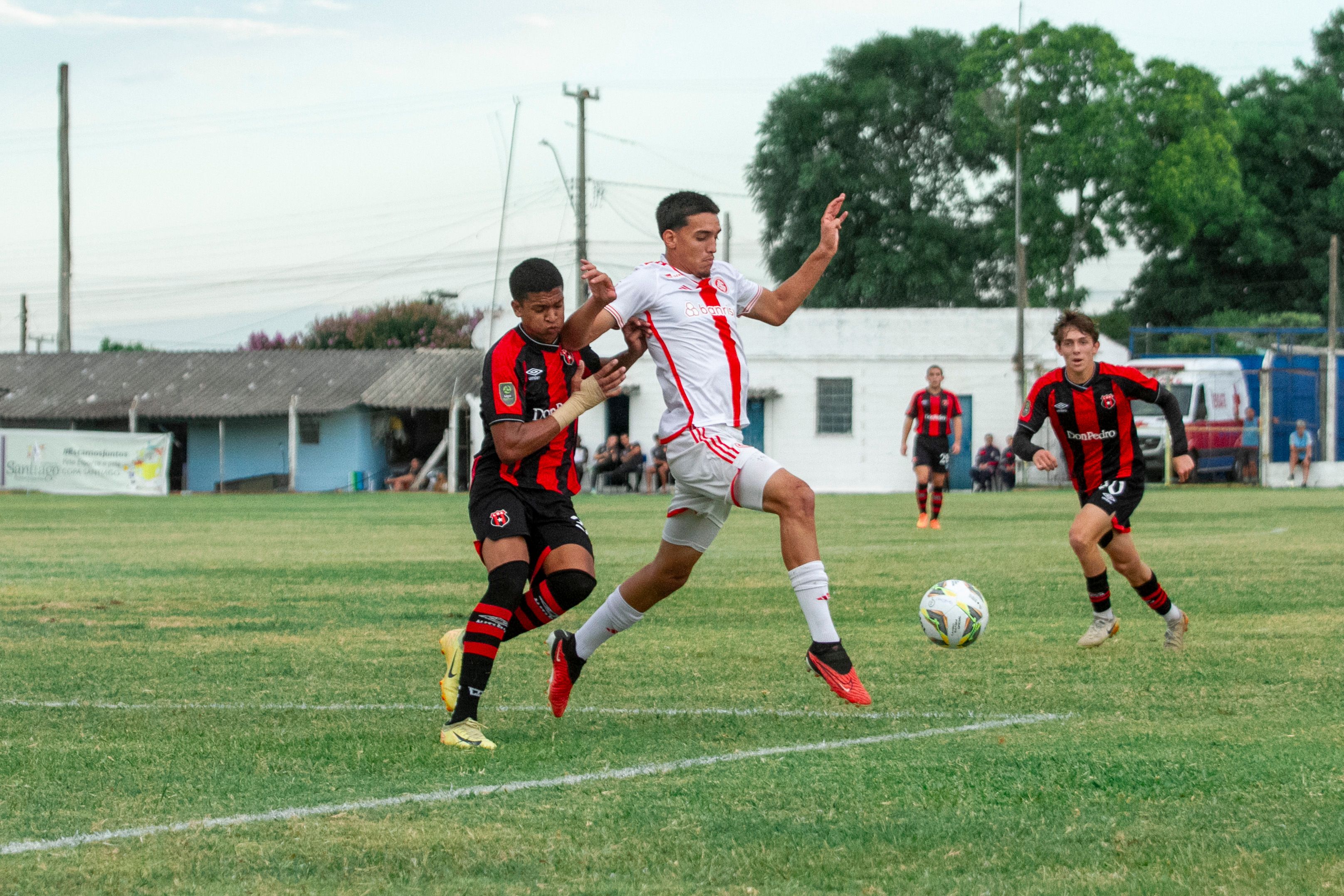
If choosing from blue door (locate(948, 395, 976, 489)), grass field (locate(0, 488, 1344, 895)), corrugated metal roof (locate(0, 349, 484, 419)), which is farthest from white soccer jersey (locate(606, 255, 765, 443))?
corrugated metal roof (locate(0, 349, 484, 419))

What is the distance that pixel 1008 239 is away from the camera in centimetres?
5528

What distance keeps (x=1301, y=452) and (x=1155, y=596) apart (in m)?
28.5

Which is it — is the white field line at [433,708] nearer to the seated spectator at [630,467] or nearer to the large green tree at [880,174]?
the seated spectator at [630,467]

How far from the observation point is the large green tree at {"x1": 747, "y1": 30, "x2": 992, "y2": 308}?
187ft

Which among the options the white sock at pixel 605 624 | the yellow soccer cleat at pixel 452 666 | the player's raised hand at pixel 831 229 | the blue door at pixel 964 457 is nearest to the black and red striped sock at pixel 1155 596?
the player's raised hand at pixel 831 229

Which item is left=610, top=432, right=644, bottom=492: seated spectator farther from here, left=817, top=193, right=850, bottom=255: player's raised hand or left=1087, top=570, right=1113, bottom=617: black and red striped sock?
left=817, top=193, right=850, bottom=255: player's raised hand

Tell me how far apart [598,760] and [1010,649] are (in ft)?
11.3

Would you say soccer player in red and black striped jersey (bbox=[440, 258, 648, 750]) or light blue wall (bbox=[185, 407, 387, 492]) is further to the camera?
light blue wall (bbox=[185, 407, 387, 492])

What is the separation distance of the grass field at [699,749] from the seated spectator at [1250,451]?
24.7 metres

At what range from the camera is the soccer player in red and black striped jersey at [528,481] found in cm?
550

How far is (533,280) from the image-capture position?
5609 mm

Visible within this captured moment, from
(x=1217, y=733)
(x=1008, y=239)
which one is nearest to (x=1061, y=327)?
(x=1217, y=733)

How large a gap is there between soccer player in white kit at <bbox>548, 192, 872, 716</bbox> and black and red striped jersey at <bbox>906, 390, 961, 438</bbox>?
14033 mm

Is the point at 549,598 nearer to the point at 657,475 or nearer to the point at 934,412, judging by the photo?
the point at 934,412
